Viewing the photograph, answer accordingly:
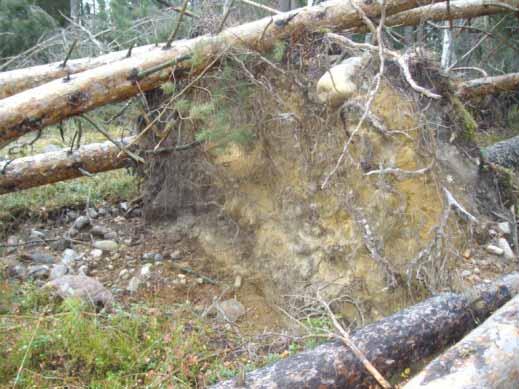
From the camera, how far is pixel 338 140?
3.74 metres

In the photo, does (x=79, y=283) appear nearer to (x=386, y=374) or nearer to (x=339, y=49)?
(x=386, y=374)

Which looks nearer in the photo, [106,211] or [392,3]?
[392,3]

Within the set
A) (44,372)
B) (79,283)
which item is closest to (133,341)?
(44,372)

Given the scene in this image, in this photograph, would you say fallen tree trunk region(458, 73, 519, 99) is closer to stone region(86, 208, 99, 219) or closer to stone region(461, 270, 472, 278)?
stone region(461, 270, 472, 278)

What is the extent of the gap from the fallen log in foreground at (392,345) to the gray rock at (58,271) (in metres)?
2.24

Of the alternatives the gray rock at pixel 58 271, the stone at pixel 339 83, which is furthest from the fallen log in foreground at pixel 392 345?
the gray rock at pixel 58 271

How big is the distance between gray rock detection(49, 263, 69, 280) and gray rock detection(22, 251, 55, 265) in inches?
7.8

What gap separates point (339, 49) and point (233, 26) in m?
0.93

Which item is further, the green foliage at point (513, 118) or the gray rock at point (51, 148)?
the green foliage at point (513, 118)

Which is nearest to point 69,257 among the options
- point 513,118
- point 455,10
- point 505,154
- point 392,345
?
point 392,345

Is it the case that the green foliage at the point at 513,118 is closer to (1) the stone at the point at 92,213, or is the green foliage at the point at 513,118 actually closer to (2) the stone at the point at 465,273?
(2) the stone at the point at 465,273

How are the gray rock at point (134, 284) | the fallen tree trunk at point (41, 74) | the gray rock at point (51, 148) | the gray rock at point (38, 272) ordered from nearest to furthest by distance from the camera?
the gray rock at point (134, 284) → the gray rock at point (38, 272) → the fallen tree trunk at point (41, 74) → the gray rock at point (51, 148)

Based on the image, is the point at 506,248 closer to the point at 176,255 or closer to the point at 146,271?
the point at 176,255

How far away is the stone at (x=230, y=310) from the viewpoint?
3707mm
